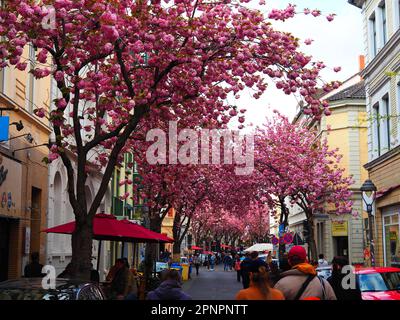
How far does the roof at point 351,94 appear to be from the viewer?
43.2 meters

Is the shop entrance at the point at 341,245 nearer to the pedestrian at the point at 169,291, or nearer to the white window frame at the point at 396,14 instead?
the white window frame at the point at 396,14

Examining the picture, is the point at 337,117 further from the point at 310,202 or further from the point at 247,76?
the point at 247,76

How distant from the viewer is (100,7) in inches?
475

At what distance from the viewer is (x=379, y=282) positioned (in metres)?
13.0

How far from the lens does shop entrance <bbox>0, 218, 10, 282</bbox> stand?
18.2 m

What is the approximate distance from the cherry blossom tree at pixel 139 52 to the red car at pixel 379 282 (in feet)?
12.1

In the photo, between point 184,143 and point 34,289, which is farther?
point 184,143

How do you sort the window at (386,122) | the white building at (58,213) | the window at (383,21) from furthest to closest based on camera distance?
the window at (383,21) → the window at (386,122) → the white building at (58,213)

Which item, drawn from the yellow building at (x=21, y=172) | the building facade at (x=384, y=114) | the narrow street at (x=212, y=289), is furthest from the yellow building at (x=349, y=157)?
the yellow building at (x=21, y=172)

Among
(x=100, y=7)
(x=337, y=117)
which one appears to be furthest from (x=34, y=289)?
(x=337, y=117)

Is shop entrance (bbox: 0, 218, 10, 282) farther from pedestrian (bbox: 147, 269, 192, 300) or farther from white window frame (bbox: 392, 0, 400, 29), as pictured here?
white window frame (bbox: 392, 0, 400, 29)

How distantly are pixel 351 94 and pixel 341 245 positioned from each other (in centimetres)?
1052

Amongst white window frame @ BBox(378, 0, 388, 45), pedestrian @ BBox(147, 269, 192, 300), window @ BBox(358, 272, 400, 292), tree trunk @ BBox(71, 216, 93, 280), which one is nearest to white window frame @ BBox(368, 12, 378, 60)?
white window frame @ BBox(378, 0, 388, 45)
